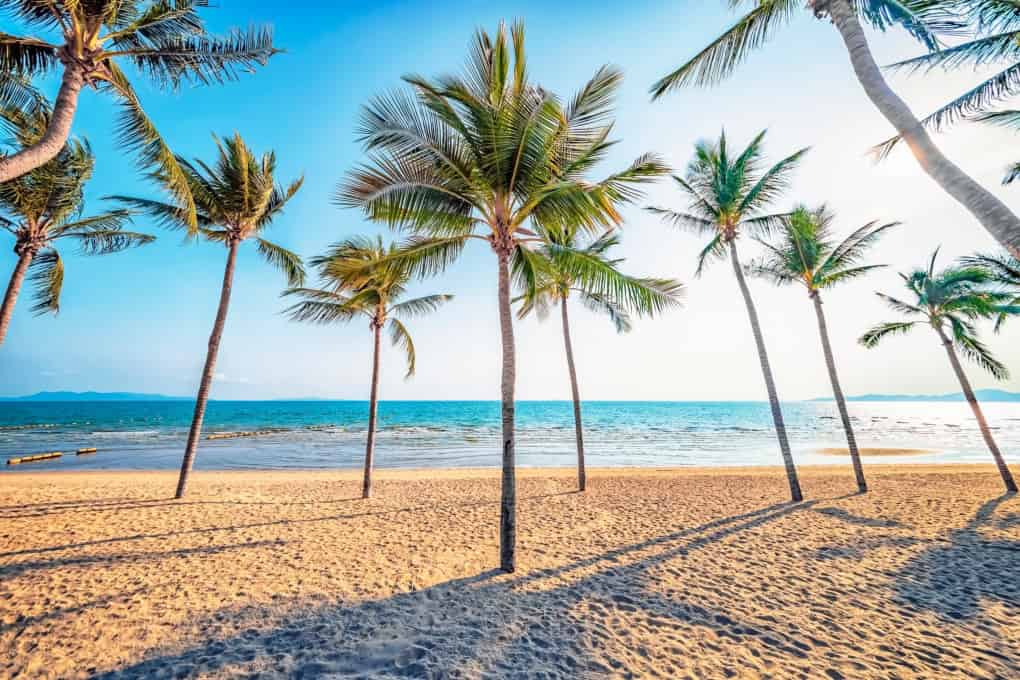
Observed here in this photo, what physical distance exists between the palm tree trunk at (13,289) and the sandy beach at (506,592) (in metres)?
3.96

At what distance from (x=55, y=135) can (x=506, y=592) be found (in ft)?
26.0

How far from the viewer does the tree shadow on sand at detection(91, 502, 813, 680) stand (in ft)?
11.2

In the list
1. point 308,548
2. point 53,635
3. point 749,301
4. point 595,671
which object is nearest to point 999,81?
point 749,301

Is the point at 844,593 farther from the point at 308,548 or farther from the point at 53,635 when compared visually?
the point at 53,635

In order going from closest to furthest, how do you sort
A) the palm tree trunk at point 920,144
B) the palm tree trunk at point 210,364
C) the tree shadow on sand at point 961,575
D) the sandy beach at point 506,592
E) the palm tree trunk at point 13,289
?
1. the palm tree trunk at point 920,144
2. the sandy beach at point 506,592
3. the tree shadow on sand at point 961,575
4. the palm tree trunk at point 13,289
5. the palm tree trunk at point 210,364

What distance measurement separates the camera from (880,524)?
7840mm

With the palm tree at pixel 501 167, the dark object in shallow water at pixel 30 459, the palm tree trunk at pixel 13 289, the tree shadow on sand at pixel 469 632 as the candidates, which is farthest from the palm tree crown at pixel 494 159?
the dark object in shallow water at pixel 30 459

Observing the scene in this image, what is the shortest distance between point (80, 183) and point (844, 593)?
15823 millimetres

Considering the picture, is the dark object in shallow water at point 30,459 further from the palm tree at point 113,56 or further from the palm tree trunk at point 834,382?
the palm tree trunk at point 834,382

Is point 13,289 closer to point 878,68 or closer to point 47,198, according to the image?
point 47,198

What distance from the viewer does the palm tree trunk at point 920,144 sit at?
3.09 meters

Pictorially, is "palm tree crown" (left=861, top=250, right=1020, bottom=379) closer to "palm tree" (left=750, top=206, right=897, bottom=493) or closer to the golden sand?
"palm tree" (left=750, top=206, right=897, bottom=493)

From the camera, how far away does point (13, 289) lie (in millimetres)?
8352

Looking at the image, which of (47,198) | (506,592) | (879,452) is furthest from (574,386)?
(879,452)
